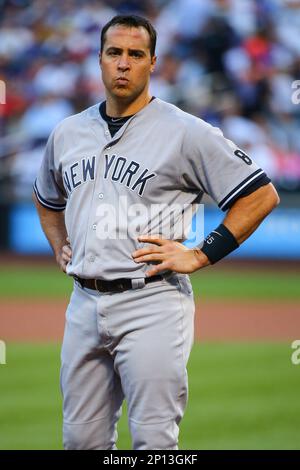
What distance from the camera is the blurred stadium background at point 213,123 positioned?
27.6 ft

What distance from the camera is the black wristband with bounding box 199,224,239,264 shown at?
11.9 ft

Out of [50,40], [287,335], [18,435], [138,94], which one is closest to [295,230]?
[287,335]

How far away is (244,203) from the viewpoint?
358cm

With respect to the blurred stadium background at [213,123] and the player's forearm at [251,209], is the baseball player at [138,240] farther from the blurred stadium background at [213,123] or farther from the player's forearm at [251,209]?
the blurred stadium background at [213,123]

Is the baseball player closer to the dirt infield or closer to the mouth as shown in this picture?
the mouth

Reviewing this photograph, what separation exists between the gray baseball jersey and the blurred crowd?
11401 millimetres

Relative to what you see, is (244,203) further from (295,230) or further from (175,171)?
(295,230)

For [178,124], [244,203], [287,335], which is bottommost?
[287,335]

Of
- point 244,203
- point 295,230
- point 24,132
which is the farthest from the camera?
point 24,132

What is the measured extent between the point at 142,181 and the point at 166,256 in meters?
0.31

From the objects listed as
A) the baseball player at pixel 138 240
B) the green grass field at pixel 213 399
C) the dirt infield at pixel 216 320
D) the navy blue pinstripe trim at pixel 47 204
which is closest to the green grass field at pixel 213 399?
the green grass field at pixel 213 399

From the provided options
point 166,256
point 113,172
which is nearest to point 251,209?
point 166,256

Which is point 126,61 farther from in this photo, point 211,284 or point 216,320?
point 211,284
